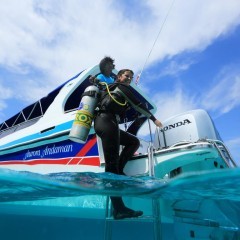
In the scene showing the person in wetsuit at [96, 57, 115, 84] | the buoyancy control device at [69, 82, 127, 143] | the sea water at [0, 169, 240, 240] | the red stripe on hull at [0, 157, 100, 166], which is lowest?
the sea water at [0, 169, 240, 240]

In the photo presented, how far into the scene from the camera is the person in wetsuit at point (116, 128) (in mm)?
2858

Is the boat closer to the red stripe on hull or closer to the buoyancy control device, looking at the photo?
the red stripe on hull

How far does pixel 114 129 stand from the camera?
10.1ft

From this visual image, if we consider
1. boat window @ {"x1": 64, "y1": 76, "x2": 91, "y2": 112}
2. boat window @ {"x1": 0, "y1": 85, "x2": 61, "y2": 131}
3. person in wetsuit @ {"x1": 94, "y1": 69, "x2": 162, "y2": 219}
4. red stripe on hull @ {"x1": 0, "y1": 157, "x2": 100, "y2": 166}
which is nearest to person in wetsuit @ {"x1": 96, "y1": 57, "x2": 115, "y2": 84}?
person in wetsuit @ {"x1": 94, "y1": 69, "x2": 162, "y2": 219}

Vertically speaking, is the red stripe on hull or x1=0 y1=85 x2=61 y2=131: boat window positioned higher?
x1=0 y1=85 x2=61 y2=131: boat window

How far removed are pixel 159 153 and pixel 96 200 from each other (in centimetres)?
266

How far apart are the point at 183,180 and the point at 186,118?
930 mm

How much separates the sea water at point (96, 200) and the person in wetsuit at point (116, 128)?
0.92 ft

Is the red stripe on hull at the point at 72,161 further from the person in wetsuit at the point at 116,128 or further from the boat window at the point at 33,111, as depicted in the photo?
the boat window at the point at 33,111

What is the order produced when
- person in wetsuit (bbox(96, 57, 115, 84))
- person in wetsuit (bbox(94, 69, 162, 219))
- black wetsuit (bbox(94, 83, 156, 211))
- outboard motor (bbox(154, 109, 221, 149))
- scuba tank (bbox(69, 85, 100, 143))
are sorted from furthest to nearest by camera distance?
person in wetsuit (bbox(96, 57, 115, 84)) → outboard motor (bbox(154, 109, 221, 149)) → scuba tank (bbox(69, 85, 100, 143)) → black wetsuit (bbox(94, 83, 156, 211)) → person in wetsuit (bbox(94, 69, 162, 219))

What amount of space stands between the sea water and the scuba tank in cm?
57

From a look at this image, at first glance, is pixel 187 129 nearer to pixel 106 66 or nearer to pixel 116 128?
pixel 116 128

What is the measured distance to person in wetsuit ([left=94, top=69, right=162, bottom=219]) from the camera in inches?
113

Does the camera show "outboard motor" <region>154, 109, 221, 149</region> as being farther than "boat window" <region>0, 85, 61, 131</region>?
No
